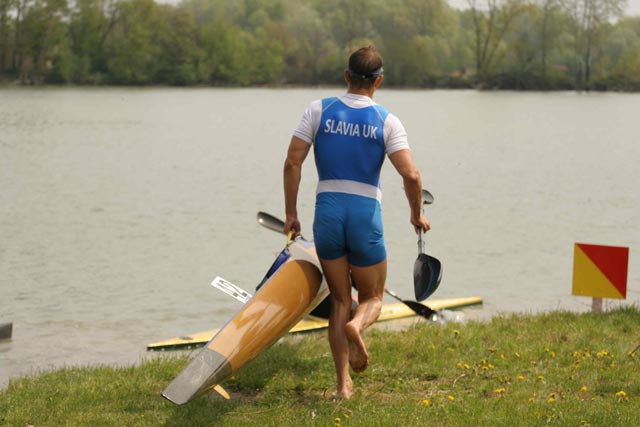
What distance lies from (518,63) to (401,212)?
96.8 meters

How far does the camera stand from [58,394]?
21.1 ft

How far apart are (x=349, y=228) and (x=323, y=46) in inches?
4369

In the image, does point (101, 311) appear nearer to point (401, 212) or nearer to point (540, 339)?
point (540, 339)

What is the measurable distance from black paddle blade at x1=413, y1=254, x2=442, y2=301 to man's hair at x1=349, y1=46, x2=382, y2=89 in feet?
3.75

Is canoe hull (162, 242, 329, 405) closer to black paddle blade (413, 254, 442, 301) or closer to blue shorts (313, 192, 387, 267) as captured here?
blue shorts (313, 192, 387, 267)

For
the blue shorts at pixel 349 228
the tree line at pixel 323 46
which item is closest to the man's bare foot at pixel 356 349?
the blue shorts at pixel 349 228

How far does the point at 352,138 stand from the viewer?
238 inches

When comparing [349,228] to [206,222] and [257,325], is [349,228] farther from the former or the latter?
[206,222]

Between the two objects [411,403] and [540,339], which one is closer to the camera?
[411,403]

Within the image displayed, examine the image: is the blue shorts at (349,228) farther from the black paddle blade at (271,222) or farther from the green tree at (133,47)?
the green tree at (133,47)

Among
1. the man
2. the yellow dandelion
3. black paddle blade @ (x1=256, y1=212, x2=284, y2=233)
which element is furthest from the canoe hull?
the yellow dandelion

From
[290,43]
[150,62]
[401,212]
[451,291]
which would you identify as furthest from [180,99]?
[451,291]

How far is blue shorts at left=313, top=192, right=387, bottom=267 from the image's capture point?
6.08 m

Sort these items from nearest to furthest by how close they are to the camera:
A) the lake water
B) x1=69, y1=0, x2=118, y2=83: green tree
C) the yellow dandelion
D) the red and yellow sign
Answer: the yellow dandelion < the red and yellow sign < the lake water < x1=69, y1=0, x2=118, y2=83: green tree
